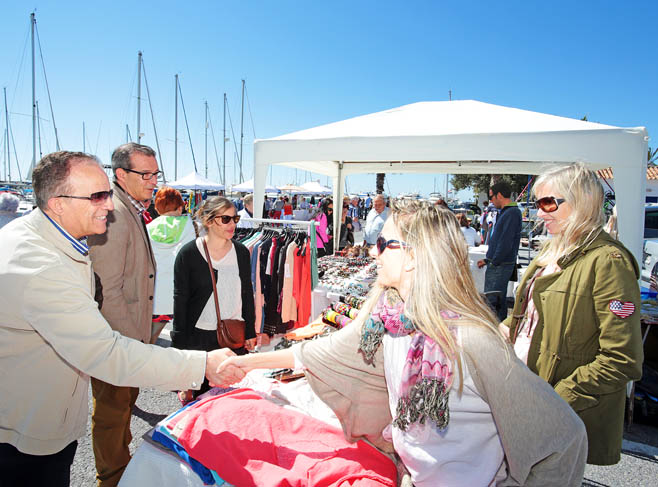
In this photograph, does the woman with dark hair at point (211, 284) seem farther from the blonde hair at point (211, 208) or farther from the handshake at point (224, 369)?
the handshake at point (224, 369)

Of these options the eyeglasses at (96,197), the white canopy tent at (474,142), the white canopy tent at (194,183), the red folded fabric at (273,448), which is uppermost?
the white canopy tent at (194,183)

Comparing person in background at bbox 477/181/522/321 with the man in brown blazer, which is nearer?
the man in brown blazer

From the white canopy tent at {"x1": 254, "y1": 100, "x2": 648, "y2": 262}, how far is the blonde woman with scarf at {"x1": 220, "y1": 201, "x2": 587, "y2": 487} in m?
3.50

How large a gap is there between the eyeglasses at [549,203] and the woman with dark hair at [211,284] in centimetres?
207

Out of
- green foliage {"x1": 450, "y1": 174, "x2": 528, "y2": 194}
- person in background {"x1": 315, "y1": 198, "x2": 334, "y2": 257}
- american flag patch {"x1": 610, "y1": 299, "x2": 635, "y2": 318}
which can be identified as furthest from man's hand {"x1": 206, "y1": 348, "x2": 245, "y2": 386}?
green foliage {"x1": 450, "y1": 174, "x2": 528, "y2": 194}

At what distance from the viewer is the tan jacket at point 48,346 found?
4.38 ft

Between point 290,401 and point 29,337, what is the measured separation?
120 centimetres

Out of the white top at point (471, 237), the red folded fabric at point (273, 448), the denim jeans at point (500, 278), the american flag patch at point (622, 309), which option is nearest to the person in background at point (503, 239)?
the denim jeans at point (500, 278)

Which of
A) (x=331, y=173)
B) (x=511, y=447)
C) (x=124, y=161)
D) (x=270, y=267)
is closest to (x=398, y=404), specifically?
(x=511, y=447)

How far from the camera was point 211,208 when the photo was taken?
2.95m

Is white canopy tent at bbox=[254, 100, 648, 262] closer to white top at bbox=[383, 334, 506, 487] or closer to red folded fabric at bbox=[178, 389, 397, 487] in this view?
white top at bbox=[383, 334, 506, 487]

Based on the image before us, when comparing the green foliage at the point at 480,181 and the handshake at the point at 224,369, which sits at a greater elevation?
the green foliage at the point at 480,181

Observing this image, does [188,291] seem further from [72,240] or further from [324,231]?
[324,231]

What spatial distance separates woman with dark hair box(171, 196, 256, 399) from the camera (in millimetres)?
2777
